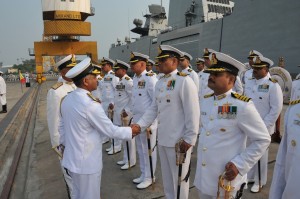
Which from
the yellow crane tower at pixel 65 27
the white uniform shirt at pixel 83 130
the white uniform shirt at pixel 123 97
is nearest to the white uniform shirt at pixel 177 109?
the white uniform shirt at pixel 83 130

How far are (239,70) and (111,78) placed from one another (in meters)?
4.54

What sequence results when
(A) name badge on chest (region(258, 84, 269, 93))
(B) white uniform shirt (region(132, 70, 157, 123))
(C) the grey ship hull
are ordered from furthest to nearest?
(C) the grey ship hull < (B) white uniform shirt (region(132, 70, 157, 123)) < (A) name badge on chest (region(258, 84, 269, 93))

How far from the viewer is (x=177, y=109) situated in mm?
3033

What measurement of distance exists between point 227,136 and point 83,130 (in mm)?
1313

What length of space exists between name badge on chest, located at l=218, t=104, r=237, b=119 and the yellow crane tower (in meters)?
21.9

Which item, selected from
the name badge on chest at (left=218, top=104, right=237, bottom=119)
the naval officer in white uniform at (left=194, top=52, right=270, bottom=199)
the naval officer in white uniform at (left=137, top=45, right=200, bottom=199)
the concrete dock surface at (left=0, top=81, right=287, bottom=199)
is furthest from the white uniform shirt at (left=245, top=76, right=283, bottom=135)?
the name badge on chest at (left=218, top=104, right=237, bottom=119)

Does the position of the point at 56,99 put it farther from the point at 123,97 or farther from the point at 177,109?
the point at 123,97

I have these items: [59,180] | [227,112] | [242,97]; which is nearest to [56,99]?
[59,180]

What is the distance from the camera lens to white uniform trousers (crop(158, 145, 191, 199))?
3088 millimetres

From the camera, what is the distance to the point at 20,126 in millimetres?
A: 9117

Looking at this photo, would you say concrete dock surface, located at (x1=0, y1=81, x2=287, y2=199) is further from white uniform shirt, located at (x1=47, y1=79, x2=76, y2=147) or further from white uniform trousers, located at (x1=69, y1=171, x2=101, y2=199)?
white uniform trousers, located at (x1=69, y1=171, x2=101, y2=199)

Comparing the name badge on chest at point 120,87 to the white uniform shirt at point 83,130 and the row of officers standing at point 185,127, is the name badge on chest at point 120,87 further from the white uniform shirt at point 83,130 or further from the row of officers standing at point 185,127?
the white uniform shirt at point 83,130

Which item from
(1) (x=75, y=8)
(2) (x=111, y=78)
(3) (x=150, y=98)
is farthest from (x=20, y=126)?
(1) (x=75, y=8)

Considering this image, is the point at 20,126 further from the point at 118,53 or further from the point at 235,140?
the point at 118,53
